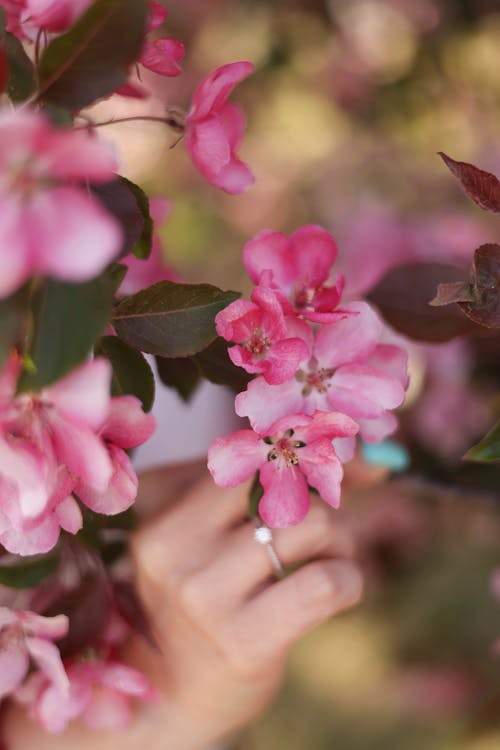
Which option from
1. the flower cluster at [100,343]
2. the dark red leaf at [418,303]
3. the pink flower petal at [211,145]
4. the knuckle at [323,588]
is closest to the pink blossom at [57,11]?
the flower cluster at [100,343]

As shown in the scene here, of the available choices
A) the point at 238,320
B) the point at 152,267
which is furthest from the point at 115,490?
the point at 152,267

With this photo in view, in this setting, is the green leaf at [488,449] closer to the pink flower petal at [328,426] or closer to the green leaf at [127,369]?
the pink flower petal at [328,426]

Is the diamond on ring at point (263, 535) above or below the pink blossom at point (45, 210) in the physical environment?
below

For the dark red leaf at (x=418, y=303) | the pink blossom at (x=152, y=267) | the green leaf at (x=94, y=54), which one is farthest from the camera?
the pink blossom at (x=152, y=267)

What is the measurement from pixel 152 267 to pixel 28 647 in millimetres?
388

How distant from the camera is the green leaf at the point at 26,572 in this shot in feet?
2.03

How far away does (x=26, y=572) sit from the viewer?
0.63 meters

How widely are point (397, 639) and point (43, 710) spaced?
96 centimetres

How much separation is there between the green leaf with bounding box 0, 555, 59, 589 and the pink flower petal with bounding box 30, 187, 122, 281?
1.06 ft

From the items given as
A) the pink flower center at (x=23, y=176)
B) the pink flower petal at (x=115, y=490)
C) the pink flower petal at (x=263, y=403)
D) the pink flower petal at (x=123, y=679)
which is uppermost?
the pink flower center at (x=23, y=176)

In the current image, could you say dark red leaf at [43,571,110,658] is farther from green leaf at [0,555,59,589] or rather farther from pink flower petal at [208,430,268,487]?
pink flower petal at [208,430,268,487]

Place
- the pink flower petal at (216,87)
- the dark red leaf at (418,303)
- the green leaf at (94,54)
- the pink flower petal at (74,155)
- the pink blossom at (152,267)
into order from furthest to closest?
the pink blossom at (152,267) → the dark red leaf at (418,303) → the pink flower petal at (216,87) → the green leaf at (94,54) → the pink flower petal at (74,155)

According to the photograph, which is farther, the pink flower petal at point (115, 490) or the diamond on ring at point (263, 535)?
the diamond on ring at point (263, 535)

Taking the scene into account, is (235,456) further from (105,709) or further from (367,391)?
(105,709)
